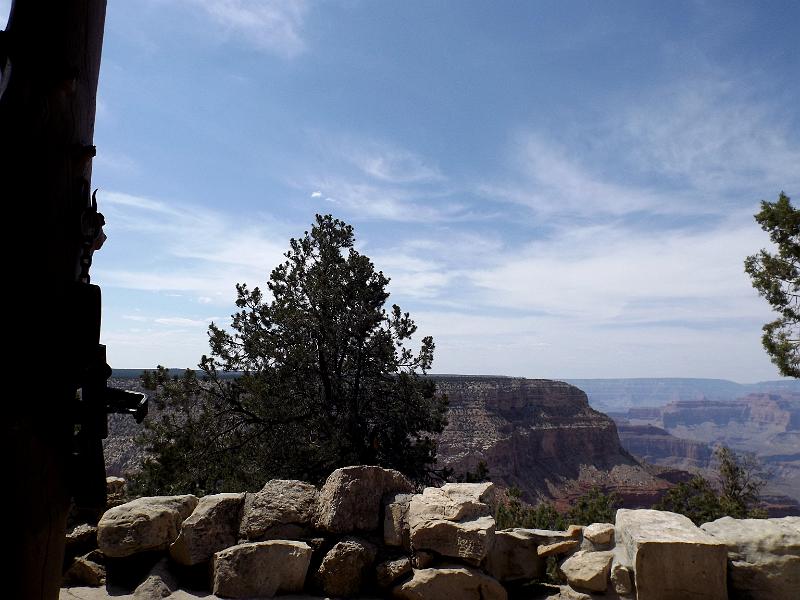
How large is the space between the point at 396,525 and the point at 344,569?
2.22 feet

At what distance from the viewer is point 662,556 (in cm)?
483

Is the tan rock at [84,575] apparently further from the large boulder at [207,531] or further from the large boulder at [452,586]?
the large boulder at [452,586]

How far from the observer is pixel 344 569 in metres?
5.52

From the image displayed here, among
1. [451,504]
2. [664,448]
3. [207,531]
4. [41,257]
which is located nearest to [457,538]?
[451,504]

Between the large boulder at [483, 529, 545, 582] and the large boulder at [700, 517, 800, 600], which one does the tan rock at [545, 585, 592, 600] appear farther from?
the large boulder at [700, 517, 800, 600]

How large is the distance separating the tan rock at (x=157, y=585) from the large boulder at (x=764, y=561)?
5.29m

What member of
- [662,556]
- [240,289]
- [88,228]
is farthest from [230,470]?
[88,228]

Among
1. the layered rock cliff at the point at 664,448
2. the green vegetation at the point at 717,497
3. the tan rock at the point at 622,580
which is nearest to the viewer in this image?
the tan rock at the point at 622,580

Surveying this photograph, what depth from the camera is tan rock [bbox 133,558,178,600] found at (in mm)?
5234

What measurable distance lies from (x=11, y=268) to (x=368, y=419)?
412 inches

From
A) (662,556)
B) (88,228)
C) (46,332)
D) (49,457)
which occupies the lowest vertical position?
(662,556)

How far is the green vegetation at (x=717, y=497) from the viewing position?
15008 millimetres

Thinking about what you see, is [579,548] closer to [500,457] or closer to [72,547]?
[72,547]

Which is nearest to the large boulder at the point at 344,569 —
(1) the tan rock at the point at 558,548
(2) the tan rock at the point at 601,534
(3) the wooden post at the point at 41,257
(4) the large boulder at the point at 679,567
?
(1) the tan rock at the point at 558,548
